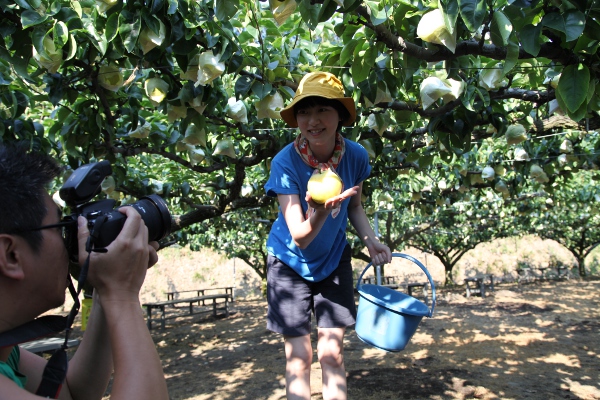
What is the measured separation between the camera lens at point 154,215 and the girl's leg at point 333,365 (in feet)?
3.52

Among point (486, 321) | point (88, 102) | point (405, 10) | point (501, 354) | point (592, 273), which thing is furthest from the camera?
point (592, 273)

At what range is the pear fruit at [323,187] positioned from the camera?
62.2 inches

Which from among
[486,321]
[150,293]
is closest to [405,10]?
[486,321]

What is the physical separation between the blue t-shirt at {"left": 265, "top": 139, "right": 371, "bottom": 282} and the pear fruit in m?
0.31

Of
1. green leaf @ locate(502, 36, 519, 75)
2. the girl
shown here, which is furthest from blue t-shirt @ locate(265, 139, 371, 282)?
green leaf @ locate(502, 36, 519, 75)

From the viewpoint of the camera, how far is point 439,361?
5.49m

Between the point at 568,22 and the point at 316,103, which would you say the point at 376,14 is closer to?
the point at 316,103

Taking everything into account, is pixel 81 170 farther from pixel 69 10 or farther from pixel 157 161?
pixel 157 161

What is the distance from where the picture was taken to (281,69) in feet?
8.45

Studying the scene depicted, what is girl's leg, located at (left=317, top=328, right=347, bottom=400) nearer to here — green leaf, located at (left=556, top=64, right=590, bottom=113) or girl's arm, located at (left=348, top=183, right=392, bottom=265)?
girl's arm, located at (left=348, top=183, right=392, bottom=265)

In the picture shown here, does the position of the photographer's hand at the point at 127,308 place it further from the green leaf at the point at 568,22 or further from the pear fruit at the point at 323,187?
the green leaf at the point at 568,22

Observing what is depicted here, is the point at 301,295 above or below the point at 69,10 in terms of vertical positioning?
below

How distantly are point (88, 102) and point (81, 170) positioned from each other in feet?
7.11

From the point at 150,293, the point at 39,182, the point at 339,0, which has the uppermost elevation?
the point at 339,0
